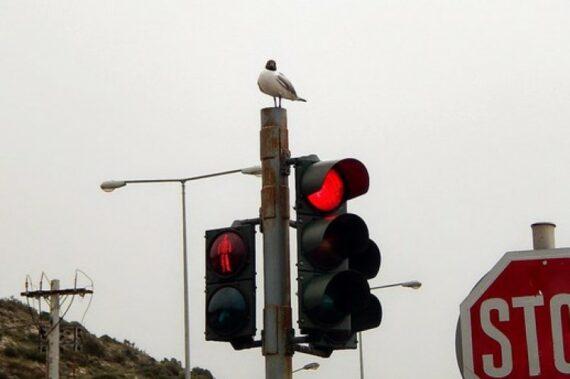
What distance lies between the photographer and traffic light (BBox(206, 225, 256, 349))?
855 centimetres

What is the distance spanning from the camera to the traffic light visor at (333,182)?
27.9 ft

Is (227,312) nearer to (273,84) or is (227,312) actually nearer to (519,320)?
(273,84)

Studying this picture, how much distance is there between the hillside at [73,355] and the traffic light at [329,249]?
50278mm

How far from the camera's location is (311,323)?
828cm

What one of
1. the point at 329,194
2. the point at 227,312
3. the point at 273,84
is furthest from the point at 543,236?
the point at 273,84

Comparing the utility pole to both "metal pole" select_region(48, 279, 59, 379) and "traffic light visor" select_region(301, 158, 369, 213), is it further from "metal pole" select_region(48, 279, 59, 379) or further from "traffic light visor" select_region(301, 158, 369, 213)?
"traffic light visor" select_region(301, 158, 369, 213)

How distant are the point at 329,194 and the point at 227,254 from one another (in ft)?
2.28

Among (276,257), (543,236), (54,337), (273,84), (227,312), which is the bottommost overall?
(543,236)

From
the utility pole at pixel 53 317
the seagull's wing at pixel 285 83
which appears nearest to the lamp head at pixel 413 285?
the utility pole at pixel 53 317

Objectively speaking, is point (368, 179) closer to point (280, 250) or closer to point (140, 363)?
point (280, 250)

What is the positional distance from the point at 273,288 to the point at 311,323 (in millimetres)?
377

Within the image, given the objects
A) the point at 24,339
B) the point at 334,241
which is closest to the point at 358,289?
the point at 334,241

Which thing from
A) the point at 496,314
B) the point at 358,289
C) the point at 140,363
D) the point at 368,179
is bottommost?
the point at 496,314

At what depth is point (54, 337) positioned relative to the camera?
4081cm
